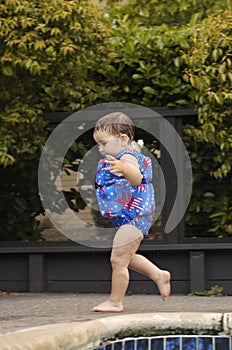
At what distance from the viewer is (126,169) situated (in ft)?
15.5

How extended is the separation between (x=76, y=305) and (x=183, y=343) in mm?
2321

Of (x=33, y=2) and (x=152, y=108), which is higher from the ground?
(x=33, y=2)

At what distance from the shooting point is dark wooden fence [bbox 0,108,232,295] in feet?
23.7

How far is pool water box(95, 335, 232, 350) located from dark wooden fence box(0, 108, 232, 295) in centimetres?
322

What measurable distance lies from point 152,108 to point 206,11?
18.1 feet

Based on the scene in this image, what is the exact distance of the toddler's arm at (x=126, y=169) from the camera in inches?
185

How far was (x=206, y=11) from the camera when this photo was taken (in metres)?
12.5

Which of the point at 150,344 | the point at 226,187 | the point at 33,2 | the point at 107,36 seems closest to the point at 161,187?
the point at 226,187

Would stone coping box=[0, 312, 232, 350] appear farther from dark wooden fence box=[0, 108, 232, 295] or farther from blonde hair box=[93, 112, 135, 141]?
dark wooden fence box=[0, 108, 232, 295]

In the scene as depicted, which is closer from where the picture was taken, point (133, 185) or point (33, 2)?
point (133, 185)

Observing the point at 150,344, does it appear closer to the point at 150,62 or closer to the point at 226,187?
the point at 226,187

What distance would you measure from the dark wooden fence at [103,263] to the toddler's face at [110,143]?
2377 mm

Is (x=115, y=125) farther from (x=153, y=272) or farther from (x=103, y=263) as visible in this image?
(x=103, y=263)

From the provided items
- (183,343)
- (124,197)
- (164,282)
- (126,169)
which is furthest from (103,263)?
(183,343)
